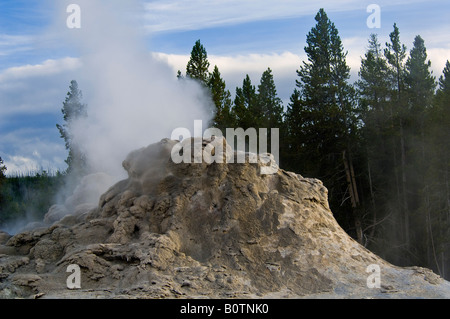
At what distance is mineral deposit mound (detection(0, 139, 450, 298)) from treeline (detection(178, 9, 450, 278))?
20.1m

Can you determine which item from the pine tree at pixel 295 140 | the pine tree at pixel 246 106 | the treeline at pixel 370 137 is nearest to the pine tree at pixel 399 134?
the treeline at pixel 370 137

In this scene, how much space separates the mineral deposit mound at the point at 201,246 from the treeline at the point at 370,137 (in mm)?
20144

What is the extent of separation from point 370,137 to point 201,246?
989 inches

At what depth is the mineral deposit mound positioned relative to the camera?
31.0 ft

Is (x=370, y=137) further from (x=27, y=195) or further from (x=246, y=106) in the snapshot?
(x=27, y=195)

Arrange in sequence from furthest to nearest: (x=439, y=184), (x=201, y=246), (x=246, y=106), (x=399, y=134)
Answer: (x=246, y=106) < (x=399, y=134) < (x=439, y=184) < (x=201, y=246)

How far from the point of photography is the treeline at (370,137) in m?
30.9

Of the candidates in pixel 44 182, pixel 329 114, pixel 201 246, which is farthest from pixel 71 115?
pixel 201 246

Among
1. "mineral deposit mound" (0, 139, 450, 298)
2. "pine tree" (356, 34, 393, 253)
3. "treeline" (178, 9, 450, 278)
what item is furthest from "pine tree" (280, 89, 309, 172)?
"mineral deposit mound" (0, 139, 450, 298)

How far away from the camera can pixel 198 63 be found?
1473 inches

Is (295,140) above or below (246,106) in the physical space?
below

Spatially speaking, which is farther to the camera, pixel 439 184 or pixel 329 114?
pixel 329 114

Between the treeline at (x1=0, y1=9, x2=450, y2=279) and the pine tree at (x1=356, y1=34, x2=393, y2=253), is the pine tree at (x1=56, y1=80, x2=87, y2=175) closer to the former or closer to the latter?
the treeline at (x1=0, y1=9, x2=450, y2=279)
